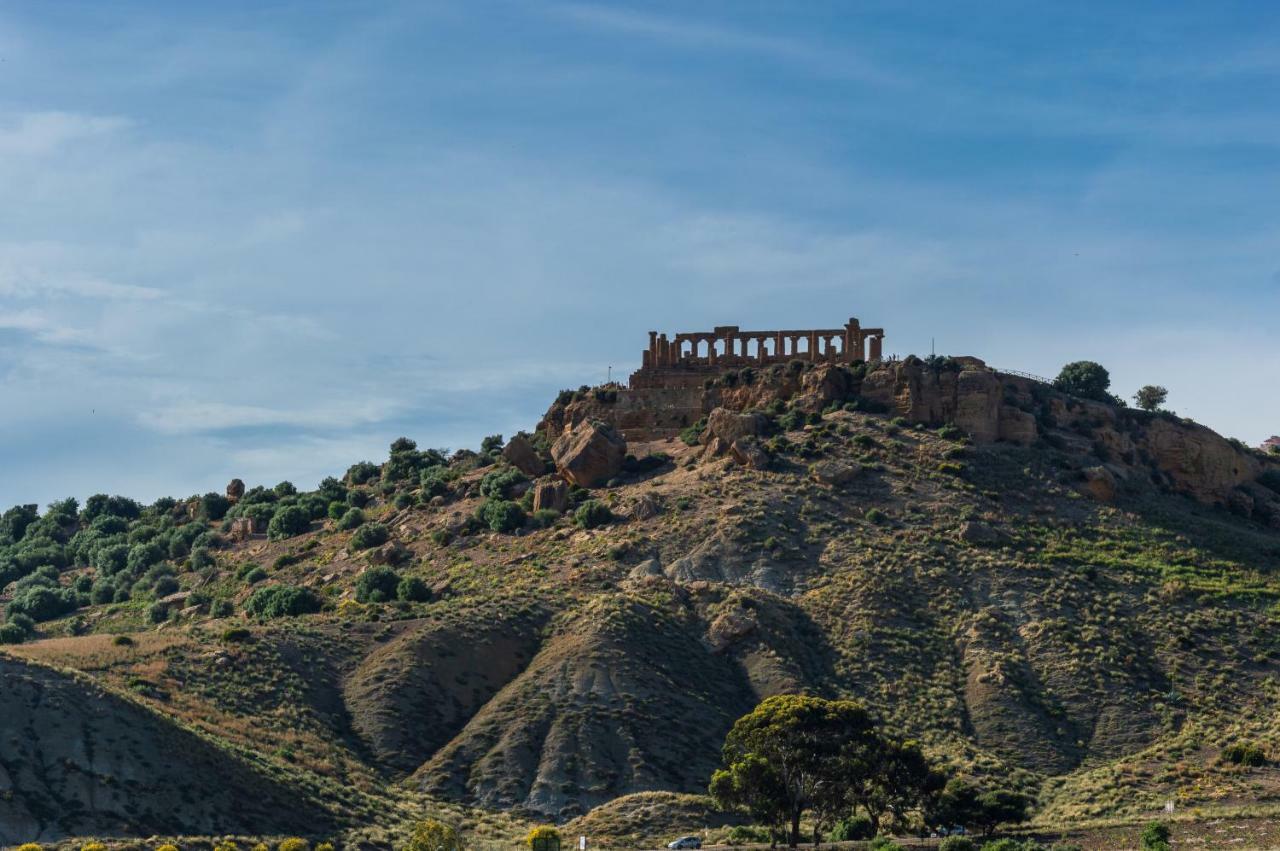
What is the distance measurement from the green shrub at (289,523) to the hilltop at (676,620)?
0.19m

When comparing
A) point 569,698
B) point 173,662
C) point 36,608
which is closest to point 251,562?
point 36,608

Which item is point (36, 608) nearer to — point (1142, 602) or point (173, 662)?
point (173, 662)

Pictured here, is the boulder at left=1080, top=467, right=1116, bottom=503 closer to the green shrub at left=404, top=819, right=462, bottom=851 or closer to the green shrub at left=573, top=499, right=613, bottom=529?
the green shrub at left=573, top=499, right=613, bottom=529

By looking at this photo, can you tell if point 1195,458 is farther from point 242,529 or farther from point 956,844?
point 242,529

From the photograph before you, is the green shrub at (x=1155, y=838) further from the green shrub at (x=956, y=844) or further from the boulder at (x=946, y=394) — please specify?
the boulder at (x=946, y=394)

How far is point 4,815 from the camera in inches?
2415

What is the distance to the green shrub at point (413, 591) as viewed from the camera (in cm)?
9244

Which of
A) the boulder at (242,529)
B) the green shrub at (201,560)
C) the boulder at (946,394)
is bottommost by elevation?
the green shrub at (201,560)

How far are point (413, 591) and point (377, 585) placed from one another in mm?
2680

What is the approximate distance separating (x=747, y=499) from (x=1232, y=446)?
100ft

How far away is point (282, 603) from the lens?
307ft

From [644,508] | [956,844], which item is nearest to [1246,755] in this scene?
[956,844]

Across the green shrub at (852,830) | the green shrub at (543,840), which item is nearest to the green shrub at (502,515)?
the green shrub at (543,840)

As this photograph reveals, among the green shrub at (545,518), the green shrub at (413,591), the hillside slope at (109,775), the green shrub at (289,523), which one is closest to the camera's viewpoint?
the hillside slope at (109,775)
